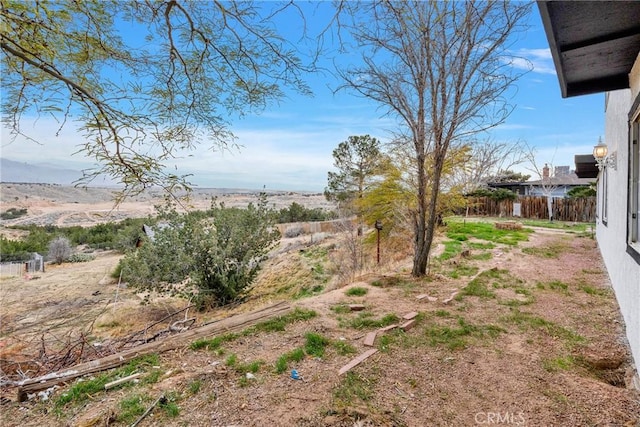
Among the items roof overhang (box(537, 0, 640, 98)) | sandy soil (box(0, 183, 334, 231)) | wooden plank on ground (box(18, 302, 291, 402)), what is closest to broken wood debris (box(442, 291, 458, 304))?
wooden plank on ground (box(18, 302, 291, 402))

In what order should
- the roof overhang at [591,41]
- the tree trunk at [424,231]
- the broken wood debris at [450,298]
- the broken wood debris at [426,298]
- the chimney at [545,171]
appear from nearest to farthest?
the roof overhang at [591,41] < the broken wood debris at [450,298] < the broken wood debris at [426,298] < the tree trunk at [424,231] < the chimney at [545,171]

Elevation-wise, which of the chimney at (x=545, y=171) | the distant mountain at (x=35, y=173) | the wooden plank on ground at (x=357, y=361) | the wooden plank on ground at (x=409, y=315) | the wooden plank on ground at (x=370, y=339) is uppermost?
the chimney at (x=545, y=171)

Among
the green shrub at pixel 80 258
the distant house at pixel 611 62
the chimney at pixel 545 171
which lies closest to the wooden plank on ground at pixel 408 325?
the distant house at pixel 611 62

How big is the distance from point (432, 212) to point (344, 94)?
2865 mm

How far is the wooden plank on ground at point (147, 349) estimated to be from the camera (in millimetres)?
2865

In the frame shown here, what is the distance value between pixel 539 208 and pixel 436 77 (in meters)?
18.1

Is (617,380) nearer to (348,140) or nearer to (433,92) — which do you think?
(433,92)

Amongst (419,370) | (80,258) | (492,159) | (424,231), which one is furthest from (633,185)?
(80,258)

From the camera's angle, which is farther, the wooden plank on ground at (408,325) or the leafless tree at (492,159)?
the leafless tree at (492,159)

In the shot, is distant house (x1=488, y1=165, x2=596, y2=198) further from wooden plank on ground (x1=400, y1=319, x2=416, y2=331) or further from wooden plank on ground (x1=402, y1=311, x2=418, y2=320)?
wooden plank on ground (x1=400, y1=319, x2=416, y2=331)

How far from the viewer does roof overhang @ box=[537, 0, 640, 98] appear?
1.95 meters

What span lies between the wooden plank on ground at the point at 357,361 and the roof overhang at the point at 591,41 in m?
3.07

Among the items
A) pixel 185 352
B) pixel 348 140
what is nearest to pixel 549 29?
pixel 185 352

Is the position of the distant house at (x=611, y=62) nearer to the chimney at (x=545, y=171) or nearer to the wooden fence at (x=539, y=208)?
the wooden fence at (x=539, y=208)
